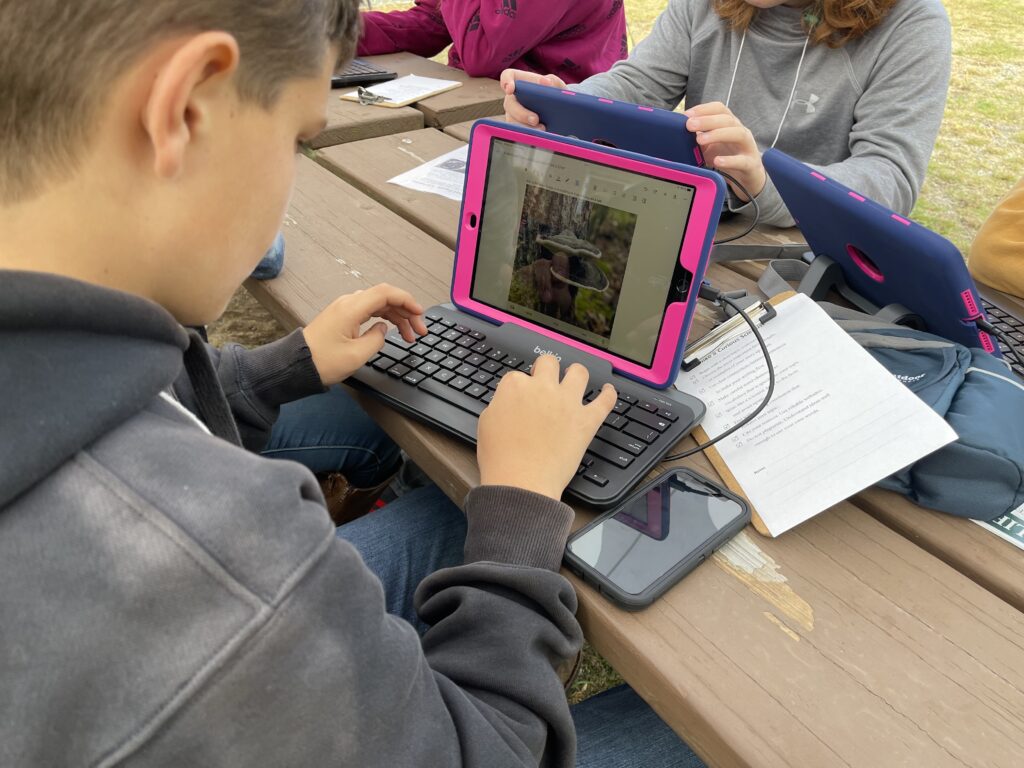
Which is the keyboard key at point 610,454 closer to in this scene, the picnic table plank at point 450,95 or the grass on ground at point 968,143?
the grass on ground at point 968,143

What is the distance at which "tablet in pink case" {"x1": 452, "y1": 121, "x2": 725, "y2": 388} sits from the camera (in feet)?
2.50

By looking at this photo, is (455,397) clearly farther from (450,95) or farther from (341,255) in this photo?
(450,95)

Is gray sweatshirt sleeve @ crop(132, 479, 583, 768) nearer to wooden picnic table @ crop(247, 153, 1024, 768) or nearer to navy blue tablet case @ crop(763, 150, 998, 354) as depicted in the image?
wooden picnic table @ crop(247, 153, 1024, 768)

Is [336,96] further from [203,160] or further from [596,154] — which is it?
[203,160]

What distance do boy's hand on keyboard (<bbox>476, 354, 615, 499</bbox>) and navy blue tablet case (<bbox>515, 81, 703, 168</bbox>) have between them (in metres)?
0.45

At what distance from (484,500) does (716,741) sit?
0.27m

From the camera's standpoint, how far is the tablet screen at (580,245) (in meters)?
0.78

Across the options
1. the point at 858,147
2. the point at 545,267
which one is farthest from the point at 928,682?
the point at 858,147

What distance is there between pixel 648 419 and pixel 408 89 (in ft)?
4.89

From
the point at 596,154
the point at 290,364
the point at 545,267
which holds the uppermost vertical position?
the point at 596,154

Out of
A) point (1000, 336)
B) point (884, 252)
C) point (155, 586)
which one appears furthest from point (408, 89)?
point (155, 586)

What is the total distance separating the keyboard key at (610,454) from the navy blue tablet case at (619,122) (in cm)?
51

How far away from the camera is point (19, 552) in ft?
1.19

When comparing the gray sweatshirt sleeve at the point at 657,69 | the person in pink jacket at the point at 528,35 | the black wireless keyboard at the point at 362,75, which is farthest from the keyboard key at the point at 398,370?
the person in pink jacket at the point at 528,35
